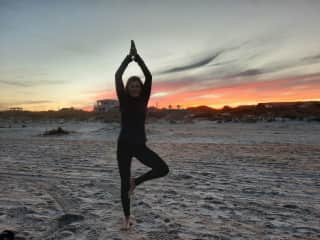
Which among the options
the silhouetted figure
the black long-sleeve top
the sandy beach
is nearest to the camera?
the silhouetted figure

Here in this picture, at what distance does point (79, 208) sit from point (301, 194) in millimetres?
4215

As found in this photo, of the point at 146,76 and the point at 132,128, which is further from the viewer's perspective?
the point at 146,76

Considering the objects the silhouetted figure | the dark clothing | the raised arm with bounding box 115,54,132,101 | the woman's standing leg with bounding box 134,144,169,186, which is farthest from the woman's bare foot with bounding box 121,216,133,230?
the raised arm with bounding box 115,54,132,101

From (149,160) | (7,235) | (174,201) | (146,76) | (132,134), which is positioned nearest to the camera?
(7,235)

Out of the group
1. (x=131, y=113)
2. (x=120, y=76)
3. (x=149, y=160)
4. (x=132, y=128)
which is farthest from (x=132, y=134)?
(x=120, y=76)

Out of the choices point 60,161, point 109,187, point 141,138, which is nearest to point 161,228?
point 141,138

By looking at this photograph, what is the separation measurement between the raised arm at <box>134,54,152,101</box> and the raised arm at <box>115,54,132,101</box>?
0.13 m

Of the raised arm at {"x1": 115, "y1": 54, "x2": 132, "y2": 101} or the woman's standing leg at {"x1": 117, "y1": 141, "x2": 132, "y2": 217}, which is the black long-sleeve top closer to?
the raised arm at {"x1": 115, "y1": 54, "x2": 132, "y2": 101}

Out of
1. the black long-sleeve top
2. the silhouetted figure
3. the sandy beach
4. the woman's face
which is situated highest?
the woman's face

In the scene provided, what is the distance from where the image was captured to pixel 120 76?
14.5 feet

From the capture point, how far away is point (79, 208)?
5402 millimetres

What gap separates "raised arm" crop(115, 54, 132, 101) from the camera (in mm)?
4328

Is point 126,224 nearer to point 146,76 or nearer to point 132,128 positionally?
point 132,128

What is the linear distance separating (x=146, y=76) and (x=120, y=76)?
1.20 feet
